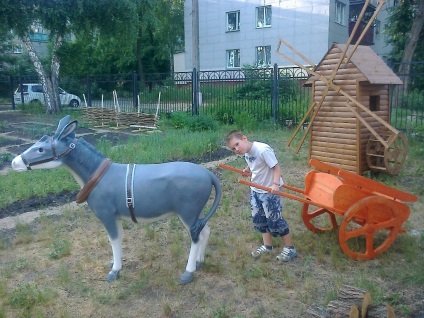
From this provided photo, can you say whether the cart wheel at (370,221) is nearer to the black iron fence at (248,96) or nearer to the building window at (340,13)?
the black iron fence at (248,96)

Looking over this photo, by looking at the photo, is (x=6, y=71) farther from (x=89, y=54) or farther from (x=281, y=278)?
(x=281, y=278)

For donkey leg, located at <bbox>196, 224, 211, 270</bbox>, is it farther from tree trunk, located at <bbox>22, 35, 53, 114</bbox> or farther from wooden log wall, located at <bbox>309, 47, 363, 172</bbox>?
tree trunk, located at <bbox>22, 35, 53, 114</bbox>

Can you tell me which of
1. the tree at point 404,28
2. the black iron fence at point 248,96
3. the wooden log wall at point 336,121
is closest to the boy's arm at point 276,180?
the wooden log wall at point 336,121

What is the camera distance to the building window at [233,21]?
31188 mm

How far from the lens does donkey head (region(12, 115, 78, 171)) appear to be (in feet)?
13.2

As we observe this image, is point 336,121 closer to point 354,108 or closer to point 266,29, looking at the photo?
point 354,108

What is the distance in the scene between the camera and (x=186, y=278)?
13.9 feet

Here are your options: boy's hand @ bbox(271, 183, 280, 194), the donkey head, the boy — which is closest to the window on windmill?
the boy

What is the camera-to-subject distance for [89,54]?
113 feet

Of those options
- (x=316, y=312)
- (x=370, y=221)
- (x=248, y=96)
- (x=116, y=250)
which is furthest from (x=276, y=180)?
(x=248, y=96)

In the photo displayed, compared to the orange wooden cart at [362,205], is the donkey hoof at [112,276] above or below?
below

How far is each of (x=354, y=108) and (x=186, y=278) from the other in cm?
482

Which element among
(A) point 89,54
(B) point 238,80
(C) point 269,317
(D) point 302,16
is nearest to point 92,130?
(B) point 238,80

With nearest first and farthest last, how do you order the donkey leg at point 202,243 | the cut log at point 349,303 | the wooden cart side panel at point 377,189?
the cut log at point 349,303 → the donkey leg at point 202,243 → the wooden cart side panel at point 377,189
